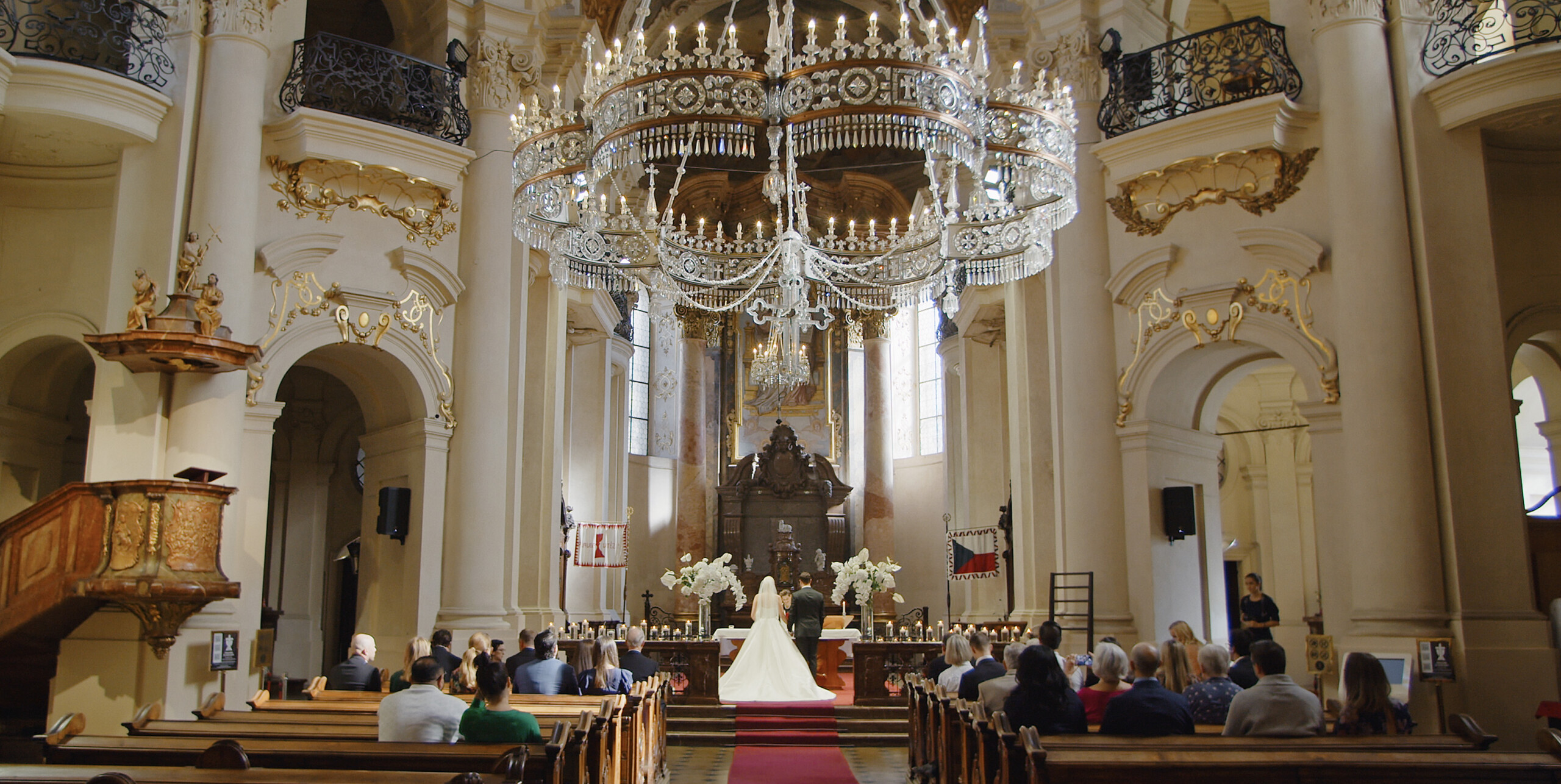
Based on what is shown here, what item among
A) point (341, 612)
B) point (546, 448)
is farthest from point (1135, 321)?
point (341, 612)

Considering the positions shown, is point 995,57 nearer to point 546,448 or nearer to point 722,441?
point 546,448

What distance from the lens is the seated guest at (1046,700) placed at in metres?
5.55

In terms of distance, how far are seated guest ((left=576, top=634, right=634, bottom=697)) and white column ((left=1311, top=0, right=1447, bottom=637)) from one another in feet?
18.3

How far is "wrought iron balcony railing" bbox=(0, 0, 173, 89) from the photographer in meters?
9.20

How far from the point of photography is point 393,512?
10.9m

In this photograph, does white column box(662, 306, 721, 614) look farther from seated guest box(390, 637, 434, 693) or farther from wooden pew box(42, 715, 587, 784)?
wooden pew box(42, 715, 587, 784)

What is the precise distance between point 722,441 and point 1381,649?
49.9 feet

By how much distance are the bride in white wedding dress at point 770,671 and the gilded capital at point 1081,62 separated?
6.31m

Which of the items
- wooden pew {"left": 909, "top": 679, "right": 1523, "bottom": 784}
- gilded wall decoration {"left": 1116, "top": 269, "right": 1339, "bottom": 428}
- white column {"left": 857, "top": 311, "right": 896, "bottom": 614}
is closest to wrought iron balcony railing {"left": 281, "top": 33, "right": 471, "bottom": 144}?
gilded wall decoration {"left": 1116, "top": 269, "right": 1339, "bottom": 428}

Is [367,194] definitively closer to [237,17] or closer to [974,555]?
[237,17]

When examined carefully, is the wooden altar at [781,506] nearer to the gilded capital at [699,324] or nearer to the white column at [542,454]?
Answer: the gilded capital at [699,324]

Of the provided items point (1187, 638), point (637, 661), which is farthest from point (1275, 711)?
point (637, 661)

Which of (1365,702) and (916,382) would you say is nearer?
(1365,702)

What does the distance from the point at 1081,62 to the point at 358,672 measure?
862 cm
